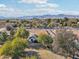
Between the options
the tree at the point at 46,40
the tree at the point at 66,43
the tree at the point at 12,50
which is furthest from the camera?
the tree at the point at 46,40

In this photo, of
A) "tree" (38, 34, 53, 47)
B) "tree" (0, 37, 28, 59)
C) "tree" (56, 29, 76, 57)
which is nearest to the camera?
"tree" (0, 37, 28, 59)

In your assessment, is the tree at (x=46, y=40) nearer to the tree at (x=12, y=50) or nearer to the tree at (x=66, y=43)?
the tree at (x=66, y=43)

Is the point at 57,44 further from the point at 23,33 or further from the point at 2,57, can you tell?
the point at 23,33

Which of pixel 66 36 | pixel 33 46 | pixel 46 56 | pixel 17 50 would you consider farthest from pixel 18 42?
pixel 33 46

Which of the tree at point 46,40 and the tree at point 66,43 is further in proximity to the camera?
the tree at point 46,40

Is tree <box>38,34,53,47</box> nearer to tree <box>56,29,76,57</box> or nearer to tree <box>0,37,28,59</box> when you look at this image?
tree <box>56,29,76,57</box>

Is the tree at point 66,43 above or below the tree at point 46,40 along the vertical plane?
above

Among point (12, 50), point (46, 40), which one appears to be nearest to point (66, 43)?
point (12, 50)

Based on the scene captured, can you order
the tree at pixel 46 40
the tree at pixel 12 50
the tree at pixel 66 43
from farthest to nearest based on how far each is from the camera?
the tree at pixel 46 40, the tree at pixel 66 43, the tree at pixel 12 50

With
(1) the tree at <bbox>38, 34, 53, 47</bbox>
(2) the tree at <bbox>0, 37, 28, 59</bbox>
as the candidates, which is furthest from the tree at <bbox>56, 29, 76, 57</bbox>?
(1) the tree at <bbox>38, 34, 53, 47</bbox>

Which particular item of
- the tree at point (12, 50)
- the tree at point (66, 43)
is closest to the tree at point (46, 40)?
the tree at point (66, 43)

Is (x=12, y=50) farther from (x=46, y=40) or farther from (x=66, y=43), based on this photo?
(x=46, y=40)
